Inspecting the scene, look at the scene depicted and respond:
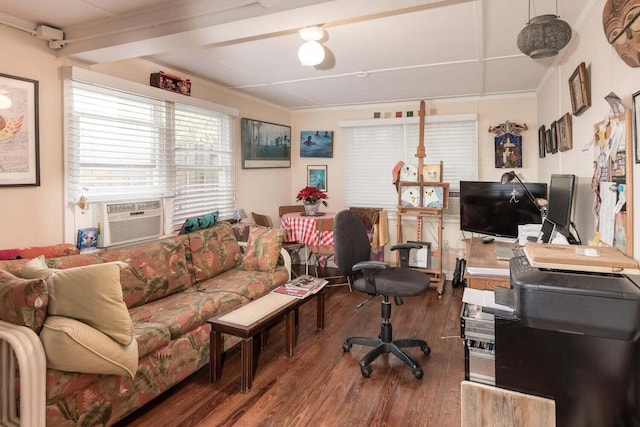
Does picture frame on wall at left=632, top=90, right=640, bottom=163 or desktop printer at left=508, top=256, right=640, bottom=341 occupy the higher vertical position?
picture frame on wall at left=632, top=90, right=640, bottom=163

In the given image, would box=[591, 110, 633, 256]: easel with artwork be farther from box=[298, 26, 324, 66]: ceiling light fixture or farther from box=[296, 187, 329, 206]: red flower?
box=[296, 187, 329, 206]: red flower

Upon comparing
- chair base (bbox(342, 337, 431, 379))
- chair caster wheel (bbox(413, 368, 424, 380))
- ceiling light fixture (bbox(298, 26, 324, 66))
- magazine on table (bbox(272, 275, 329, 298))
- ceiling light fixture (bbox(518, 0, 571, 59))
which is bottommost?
chair caster wheel (bbox(413, 368, 424, 380))

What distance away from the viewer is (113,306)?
195 cm

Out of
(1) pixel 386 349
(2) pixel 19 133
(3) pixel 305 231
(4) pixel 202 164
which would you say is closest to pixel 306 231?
(3) pixel 305 231

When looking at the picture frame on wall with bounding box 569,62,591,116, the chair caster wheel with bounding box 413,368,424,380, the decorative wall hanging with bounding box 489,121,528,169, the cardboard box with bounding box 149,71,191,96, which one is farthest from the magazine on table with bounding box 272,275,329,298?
the decorative wall hanging with bounding box 489,121,528,169

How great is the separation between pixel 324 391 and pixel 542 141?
3443 millimetres

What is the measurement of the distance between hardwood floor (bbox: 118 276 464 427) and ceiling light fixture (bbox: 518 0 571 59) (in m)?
2.03

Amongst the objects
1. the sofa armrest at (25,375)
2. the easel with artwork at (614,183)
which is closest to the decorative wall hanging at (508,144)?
the easel with artwork at (614,183)

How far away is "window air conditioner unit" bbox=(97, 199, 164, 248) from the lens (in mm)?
3021

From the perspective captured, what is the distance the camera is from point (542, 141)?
410cm

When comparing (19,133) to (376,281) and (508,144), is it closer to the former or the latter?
(376,281)

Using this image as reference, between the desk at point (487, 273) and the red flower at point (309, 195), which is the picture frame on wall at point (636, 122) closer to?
the desk at point (487, 273)

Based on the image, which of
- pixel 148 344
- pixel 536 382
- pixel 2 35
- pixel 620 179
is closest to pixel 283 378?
pixel 148 344

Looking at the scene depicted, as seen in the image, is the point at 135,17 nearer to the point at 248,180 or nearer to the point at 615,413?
the point at 248,180
